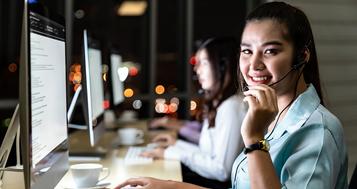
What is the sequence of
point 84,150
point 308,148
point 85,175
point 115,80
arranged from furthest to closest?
point 115,80
point 84,150
point 85,175
point 308,148

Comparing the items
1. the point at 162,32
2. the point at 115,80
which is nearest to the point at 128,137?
the point at 115,80

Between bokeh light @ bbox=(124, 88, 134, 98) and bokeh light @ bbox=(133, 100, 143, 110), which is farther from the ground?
bokeh light @ bbox=(124, 88, 134, 98)

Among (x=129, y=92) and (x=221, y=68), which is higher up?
(x=221, y=68)

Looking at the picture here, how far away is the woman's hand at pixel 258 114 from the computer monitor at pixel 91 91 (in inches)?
34.3

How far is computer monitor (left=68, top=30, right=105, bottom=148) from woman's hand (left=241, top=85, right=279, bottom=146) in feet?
2.86

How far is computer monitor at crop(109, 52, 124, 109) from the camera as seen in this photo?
2928mm

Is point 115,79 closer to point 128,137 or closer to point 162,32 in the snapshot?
point 128,137

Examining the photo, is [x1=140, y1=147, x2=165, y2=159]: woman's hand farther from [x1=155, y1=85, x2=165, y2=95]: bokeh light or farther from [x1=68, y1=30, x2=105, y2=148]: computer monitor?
[x1=155, y1=85, x2=165, y2=95]: bokeh light

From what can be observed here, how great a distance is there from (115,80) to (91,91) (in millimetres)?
→ 1117

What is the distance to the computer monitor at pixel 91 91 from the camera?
1.89m

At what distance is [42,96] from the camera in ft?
3.84

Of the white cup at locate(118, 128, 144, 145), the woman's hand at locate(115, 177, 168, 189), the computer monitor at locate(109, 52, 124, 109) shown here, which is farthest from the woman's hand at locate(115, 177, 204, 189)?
the computer monitor at locate(109, 52, 124, 109)

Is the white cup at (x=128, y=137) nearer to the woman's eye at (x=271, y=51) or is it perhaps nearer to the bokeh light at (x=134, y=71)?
the woman's eye at (x=271, y=51)

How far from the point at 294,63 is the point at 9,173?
0.93m
